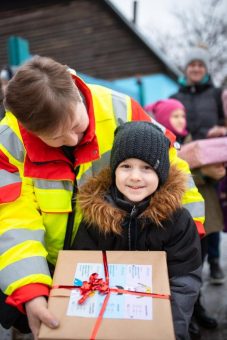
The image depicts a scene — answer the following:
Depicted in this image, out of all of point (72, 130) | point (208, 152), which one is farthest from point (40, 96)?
point (208, 152)

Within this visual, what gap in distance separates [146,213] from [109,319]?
50 cm

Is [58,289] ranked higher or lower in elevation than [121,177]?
lower

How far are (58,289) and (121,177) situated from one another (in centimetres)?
56

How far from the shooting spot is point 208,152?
7.79ft

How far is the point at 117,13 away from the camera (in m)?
14.3

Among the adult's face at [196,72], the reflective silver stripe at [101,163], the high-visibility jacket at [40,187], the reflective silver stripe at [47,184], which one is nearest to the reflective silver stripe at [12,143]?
the high-visibility jacket at [40,187]

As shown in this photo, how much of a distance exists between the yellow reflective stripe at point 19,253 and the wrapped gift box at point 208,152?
3.94 ft

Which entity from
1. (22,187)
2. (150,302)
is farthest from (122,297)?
(22,187)

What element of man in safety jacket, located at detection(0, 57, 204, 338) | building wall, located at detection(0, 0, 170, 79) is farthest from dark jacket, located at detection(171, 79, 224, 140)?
building wall, located at detection(0, 0, 170, 79)

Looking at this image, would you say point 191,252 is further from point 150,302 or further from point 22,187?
point 22,187

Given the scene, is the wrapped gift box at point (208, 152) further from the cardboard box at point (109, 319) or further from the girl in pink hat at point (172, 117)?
the cardboard box at point (109, 319)

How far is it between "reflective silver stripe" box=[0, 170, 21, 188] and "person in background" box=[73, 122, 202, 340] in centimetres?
31

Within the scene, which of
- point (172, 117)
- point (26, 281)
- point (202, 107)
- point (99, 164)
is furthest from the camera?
point (202, 107)

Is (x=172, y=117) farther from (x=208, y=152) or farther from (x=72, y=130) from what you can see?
(x=72, y=130)
